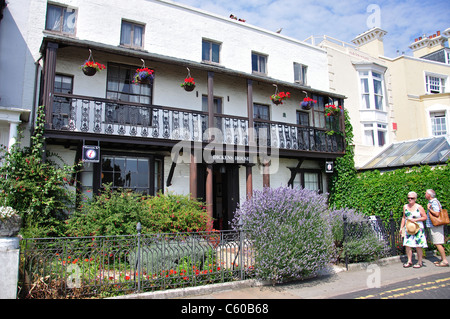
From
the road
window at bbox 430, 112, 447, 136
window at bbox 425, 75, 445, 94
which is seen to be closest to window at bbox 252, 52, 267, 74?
the road

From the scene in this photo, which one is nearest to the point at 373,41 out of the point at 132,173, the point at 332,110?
the point at 332,110

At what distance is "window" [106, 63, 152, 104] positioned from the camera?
1128 centimetres

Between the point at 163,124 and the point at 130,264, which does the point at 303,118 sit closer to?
the point at 163,124

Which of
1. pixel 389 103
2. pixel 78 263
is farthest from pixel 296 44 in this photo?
pixel 78 263

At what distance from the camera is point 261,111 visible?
14391mm

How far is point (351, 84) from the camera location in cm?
1755

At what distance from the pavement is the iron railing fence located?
245 mm

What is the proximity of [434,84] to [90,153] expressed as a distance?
2211 cm

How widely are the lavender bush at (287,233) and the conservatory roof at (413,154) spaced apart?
30.4 feet

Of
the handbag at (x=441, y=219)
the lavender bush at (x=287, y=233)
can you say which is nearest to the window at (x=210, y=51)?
the lavender bush at (x=287, y=233)

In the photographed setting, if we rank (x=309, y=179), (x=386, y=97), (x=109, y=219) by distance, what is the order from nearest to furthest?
1. (x=109, y=219)
2. (x=309, y=179)
3. (x=386, y=97)

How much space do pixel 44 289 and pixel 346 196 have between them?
40.4 ft

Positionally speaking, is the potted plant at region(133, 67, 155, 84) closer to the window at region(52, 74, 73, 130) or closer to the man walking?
the window at region(52, 74, 73, 130)
